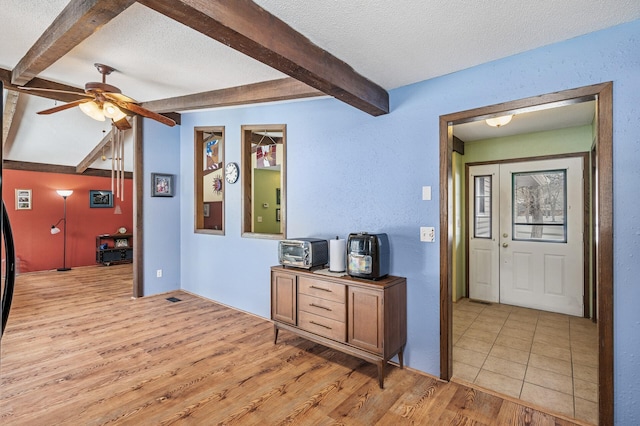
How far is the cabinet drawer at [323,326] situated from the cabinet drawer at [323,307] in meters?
0.04

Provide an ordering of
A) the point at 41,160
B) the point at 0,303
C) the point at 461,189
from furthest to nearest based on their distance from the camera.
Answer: the point at 41,160 → the point at 461,189 → the point at 0,303

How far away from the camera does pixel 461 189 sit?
4.68m

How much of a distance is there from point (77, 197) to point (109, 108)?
5.44 metres

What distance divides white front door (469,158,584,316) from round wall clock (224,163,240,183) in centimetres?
338

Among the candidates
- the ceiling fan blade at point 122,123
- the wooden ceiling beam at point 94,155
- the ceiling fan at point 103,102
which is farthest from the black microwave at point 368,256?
the wooden ceiling beam at point 94,155

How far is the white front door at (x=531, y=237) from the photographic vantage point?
3928mm

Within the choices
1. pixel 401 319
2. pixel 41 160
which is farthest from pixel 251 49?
pixel 41 160

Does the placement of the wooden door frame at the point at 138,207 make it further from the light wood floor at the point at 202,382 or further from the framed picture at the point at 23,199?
the framed picture at the point at 23,199

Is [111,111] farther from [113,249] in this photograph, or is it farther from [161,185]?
[113,249]

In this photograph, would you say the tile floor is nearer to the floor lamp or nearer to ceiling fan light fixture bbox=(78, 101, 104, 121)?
ceiling fan light fixture bbox=(78, 101, 104, 121)

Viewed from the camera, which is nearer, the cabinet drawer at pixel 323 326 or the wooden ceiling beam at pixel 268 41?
the wooden ceiling beam at pixel 268 41

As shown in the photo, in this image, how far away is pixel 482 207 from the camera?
15.2 feet

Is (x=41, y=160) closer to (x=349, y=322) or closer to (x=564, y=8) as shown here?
(x=349, y=322)

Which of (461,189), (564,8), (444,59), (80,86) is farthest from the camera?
(461,189)
